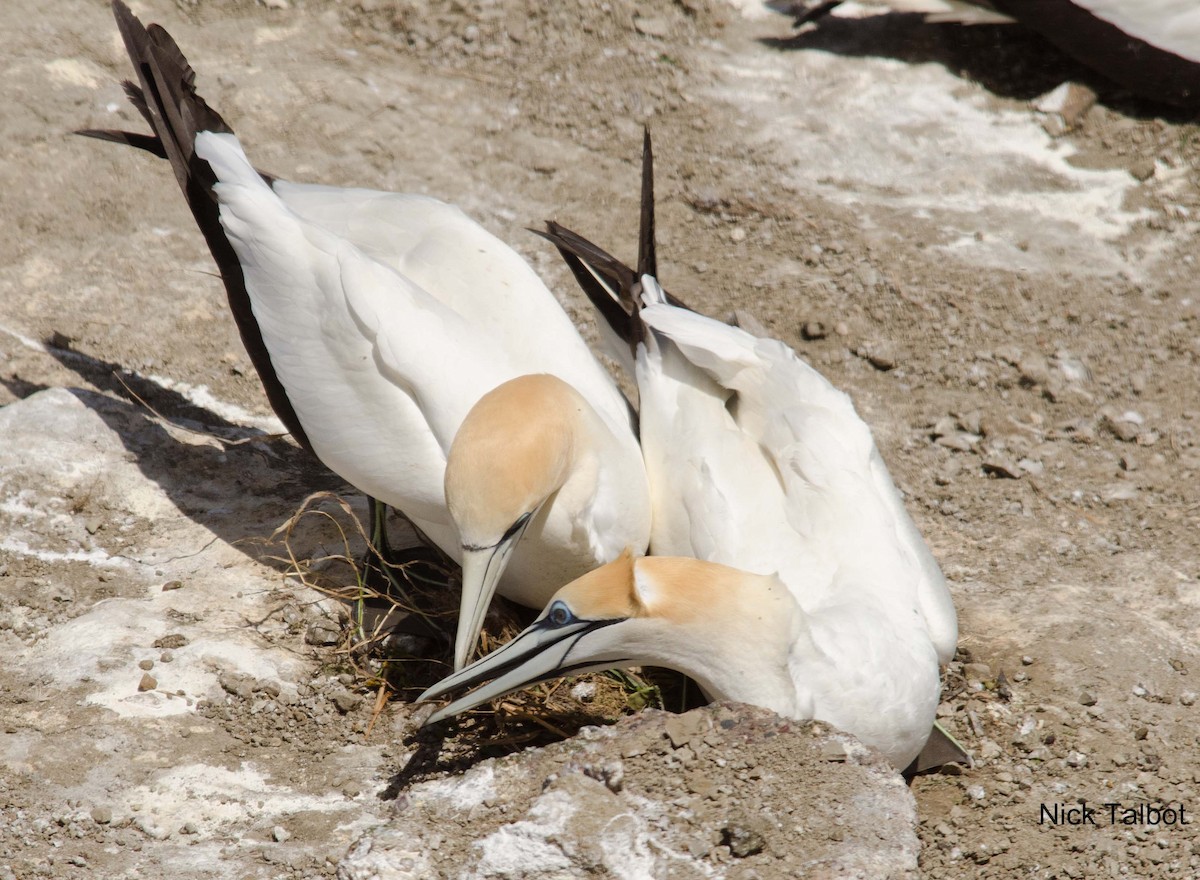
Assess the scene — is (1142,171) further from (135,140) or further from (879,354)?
(135,140)

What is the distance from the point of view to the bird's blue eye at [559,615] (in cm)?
315

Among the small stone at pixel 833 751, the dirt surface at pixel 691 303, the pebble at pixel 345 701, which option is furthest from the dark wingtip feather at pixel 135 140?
the small stone at pixel 833 751

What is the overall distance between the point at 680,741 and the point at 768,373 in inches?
57.7

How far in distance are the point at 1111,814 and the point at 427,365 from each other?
2.31 metres

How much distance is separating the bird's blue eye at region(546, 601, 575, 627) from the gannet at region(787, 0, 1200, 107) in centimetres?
522

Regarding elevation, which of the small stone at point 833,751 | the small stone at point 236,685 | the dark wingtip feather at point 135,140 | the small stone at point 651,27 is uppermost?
the small stone at point 651,27

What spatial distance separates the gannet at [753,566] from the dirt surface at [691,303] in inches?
19.8

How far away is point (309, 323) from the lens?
4047 mm

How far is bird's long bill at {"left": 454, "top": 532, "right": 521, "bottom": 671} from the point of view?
3.27 meters

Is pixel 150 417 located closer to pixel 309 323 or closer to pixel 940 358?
pixel 309 323

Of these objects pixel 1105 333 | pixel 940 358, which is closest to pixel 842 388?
pixel 940 358

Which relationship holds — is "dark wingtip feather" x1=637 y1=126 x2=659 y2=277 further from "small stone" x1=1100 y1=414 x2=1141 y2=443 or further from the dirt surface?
"small stone" x1=1100 y1=414 x2=1141 y2=443

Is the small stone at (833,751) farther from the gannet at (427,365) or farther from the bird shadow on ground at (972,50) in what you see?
the bird shadow on ground at (972,50)

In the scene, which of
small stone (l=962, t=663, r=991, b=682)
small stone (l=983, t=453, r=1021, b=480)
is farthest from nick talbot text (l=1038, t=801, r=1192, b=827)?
small stone (l=983, t=453, r=1021, b=480)
